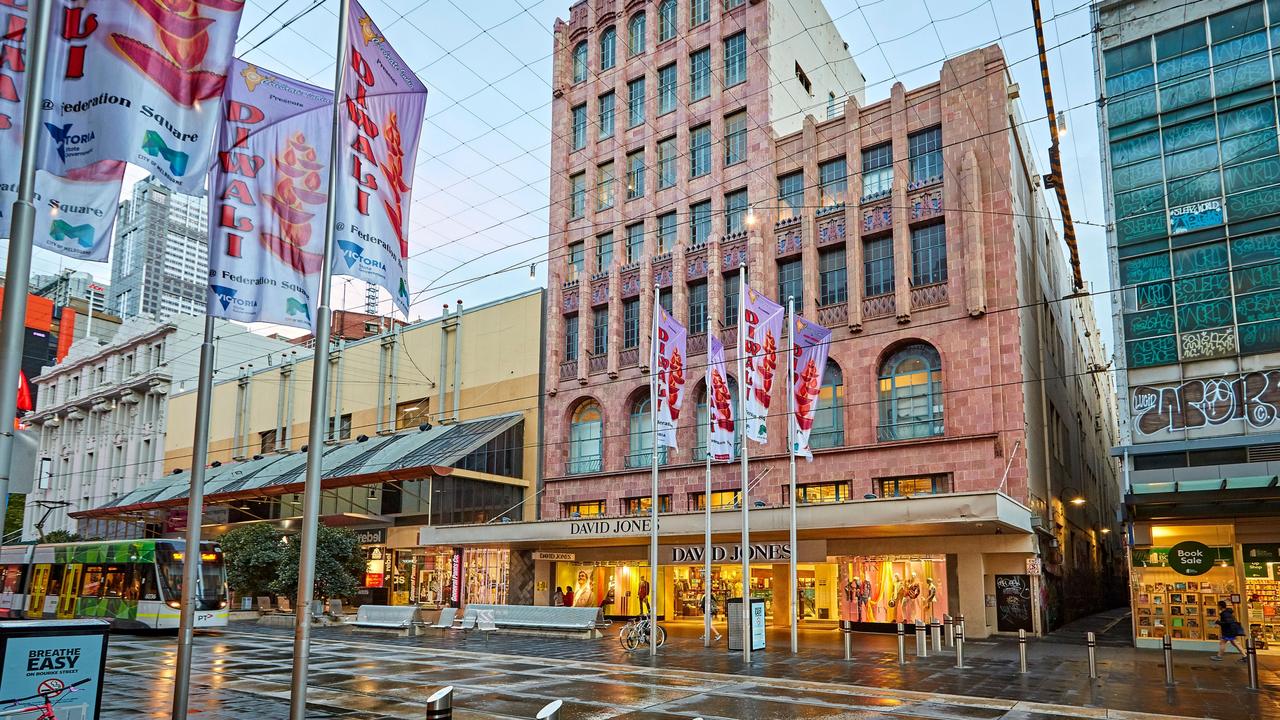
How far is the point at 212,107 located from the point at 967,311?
86.7 feet

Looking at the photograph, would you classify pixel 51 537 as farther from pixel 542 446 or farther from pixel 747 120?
pixel 747 120

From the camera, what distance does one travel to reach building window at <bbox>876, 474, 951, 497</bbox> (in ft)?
102

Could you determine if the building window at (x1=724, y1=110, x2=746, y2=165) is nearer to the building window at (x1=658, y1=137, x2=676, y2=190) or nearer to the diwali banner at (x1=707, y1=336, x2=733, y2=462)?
the building window at (x1=658, y1=137, x2=676, y2=190)

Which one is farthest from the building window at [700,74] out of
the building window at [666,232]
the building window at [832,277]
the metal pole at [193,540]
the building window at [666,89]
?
the metal pole at [193,540]

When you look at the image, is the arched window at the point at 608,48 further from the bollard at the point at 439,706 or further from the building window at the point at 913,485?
the bollard at the point at 439,706

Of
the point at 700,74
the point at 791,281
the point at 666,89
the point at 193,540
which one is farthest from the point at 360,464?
the point at 193,540

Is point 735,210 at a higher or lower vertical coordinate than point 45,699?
higher

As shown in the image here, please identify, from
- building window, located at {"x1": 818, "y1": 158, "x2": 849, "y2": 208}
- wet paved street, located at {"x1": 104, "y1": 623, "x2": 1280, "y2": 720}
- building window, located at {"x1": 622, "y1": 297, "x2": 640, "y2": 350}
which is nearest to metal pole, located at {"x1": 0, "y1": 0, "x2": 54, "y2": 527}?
wet paved street, located at {"x1": 104, "y1": 623, "x2": 1280, "y2": 720}

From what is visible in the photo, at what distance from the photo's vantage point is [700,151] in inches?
1619

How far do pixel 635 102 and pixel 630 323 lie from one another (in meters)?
11.1

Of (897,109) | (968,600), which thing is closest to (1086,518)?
(968,600)

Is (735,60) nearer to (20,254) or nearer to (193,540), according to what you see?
(193,540)

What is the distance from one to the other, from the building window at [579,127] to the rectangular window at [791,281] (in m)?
14.3

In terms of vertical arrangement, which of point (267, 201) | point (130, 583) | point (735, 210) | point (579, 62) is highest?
point (579, 62)
